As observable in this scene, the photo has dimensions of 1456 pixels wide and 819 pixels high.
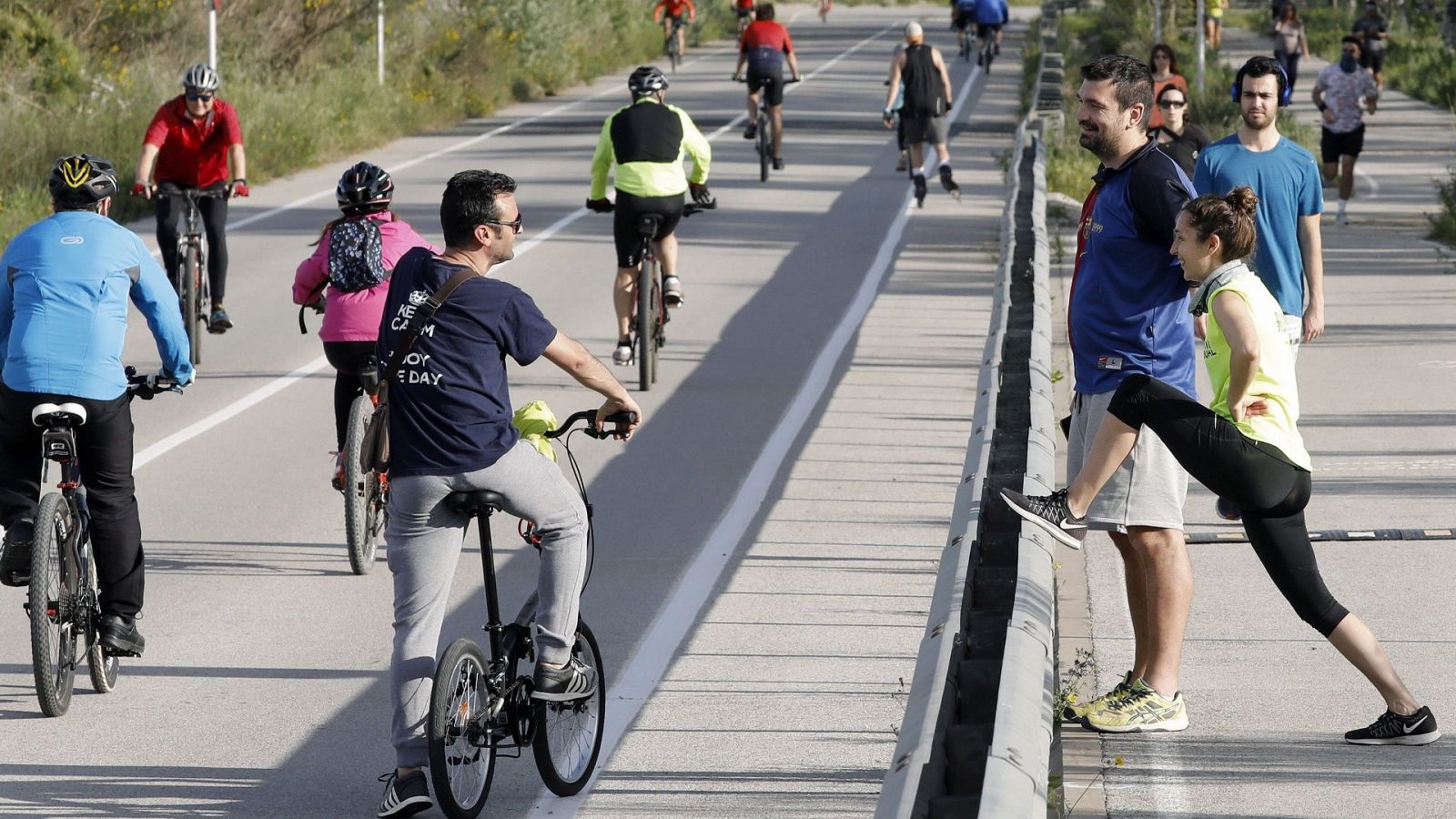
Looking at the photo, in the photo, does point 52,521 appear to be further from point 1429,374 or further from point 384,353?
point 1429,374

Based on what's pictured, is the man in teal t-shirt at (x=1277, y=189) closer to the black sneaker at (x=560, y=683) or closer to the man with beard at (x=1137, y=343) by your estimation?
the man with beard at (x=1137, y=343)

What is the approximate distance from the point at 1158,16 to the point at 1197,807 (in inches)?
1257

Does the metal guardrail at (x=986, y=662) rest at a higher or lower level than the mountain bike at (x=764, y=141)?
higher

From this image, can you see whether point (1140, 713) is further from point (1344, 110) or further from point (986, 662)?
point (1344, 110)

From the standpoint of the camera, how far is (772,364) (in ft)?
48.6

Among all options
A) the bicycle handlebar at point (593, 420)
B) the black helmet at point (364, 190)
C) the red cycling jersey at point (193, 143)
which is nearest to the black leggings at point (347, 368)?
the black helmet at point (364, 190)

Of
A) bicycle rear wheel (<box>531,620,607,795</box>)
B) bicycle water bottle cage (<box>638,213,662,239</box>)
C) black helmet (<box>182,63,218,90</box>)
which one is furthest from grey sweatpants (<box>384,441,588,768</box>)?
black helmet (<box>182,63,218,90</box>)

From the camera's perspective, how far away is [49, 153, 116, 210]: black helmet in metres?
7.66

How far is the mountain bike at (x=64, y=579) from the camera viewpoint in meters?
7.26

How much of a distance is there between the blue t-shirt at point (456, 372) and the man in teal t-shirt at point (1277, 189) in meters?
4.03

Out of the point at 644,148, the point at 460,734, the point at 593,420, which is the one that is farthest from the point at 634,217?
the point at 460,734

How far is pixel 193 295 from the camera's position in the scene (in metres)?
14.4

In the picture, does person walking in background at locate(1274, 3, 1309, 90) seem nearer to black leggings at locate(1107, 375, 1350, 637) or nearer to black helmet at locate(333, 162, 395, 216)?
black helmet at locate(333, 162, 395, 216)

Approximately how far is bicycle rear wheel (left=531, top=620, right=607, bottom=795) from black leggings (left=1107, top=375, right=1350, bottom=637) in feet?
5.98
